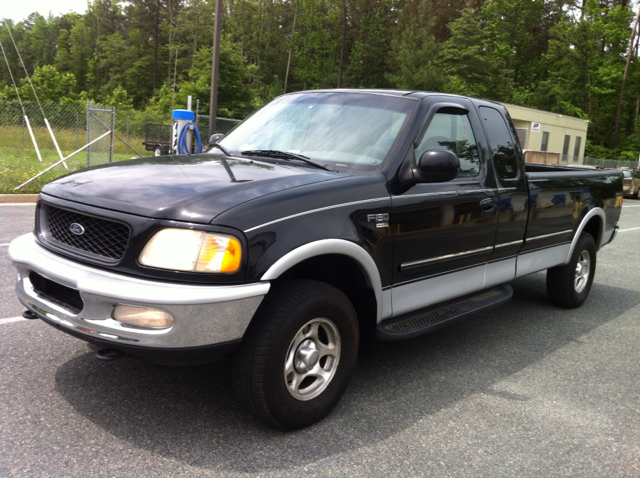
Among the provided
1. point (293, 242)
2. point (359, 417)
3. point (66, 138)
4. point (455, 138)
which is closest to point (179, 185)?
point (293, 242)

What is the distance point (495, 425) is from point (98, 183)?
2532 millimetres

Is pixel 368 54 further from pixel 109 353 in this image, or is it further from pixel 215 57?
pixel 109 353

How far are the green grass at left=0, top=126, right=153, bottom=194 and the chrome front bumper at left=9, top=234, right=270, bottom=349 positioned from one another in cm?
1052

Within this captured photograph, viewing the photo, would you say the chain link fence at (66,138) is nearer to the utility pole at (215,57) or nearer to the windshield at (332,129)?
the utility pole at (215,57)

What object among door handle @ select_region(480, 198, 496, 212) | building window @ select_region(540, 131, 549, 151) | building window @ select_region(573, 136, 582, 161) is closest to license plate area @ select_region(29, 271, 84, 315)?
door handle @ select_region(480, 198, 496, 212)

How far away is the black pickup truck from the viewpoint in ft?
8.95

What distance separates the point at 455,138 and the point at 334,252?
165 centimetres

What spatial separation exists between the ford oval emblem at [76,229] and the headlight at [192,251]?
1.57 feet

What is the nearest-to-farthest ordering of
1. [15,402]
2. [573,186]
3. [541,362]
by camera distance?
[15,402] → [541,362] → [573,186]

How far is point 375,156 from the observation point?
3.74m

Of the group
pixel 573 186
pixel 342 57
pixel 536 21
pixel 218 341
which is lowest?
pixel 218 341

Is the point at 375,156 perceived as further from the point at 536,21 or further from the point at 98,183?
the point at 536,21

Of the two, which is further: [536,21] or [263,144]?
[536,21]

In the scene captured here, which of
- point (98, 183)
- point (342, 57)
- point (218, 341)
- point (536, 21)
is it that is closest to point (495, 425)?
point (218, 341)
